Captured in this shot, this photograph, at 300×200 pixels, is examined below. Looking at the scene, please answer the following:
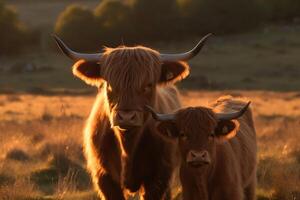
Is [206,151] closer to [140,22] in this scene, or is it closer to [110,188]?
[110,188]

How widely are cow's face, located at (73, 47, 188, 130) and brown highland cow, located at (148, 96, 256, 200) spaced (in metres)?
0.22

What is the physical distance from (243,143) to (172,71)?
4.86 feet

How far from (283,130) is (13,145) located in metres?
6.65

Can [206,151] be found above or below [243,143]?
above

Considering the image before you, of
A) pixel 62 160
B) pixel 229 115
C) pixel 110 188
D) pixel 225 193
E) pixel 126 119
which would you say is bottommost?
pixel 62 160

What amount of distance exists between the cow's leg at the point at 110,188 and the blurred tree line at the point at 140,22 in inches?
2221

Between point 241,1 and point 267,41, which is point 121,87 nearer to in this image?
point 267,41

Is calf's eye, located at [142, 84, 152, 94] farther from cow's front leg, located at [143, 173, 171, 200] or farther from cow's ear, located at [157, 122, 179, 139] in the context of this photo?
cow's front leg, located at [143, 173, 171, 200]

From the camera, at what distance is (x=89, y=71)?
346 inches

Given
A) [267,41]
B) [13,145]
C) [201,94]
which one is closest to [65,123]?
[13,145]

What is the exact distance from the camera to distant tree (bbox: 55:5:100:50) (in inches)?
2576

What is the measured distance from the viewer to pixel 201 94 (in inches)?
1487

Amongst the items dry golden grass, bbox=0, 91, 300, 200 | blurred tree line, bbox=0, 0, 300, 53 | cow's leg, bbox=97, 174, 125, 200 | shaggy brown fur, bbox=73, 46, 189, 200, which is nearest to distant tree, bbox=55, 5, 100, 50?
blurred tree line, bbox=0, 0, 300, 53

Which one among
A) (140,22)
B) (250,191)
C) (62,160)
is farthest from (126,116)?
(140,22)
